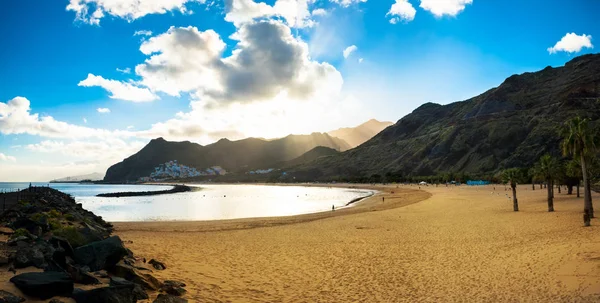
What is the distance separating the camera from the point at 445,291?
13727mm

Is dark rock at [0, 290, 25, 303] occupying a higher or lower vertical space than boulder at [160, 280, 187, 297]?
higher

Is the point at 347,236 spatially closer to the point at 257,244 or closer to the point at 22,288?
the point at 257,244

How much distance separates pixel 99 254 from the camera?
39.4ft

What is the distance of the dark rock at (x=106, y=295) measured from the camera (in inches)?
334

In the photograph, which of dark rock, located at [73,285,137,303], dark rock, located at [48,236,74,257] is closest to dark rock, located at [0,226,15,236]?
dark rock, located at [48,236,74,257]

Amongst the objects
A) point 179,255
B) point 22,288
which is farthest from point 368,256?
point 22,288

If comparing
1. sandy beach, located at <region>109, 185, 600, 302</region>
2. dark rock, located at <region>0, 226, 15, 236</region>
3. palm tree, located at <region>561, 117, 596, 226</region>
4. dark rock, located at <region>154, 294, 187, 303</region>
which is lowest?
sandy beach, located at <region>109, 185, 600, 302</region>

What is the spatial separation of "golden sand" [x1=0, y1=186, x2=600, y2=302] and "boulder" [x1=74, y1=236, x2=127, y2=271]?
2600 mm

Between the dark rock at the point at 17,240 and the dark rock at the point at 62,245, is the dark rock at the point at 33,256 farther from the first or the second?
the dark rock at the point at 17,240

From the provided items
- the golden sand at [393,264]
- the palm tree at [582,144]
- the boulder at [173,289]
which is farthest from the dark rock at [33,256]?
the palm tree at [582,144]

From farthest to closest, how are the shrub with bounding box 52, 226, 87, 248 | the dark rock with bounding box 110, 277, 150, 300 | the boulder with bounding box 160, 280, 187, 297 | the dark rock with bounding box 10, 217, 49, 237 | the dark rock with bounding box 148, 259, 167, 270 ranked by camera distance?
the dark rock with bounding box 10, 217, 49, 237
the dark rock with bounding box 148, 259, 167, 270
the shrub with bounding box 52, 226, 87, 248
the boulder with bounding box 160, 280, 187, 297
the dark rock with bounding box 110, 277, 150, 300

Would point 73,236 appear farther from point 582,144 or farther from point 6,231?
point 582,144

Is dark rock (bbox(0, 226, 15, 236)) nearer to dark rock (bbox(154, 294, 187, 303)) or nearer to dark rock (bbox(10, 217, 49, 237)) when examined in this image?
dark rock (bbox(10, 217, 49, 237))

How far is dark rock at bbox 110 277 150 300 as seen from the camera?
9.60 meters
